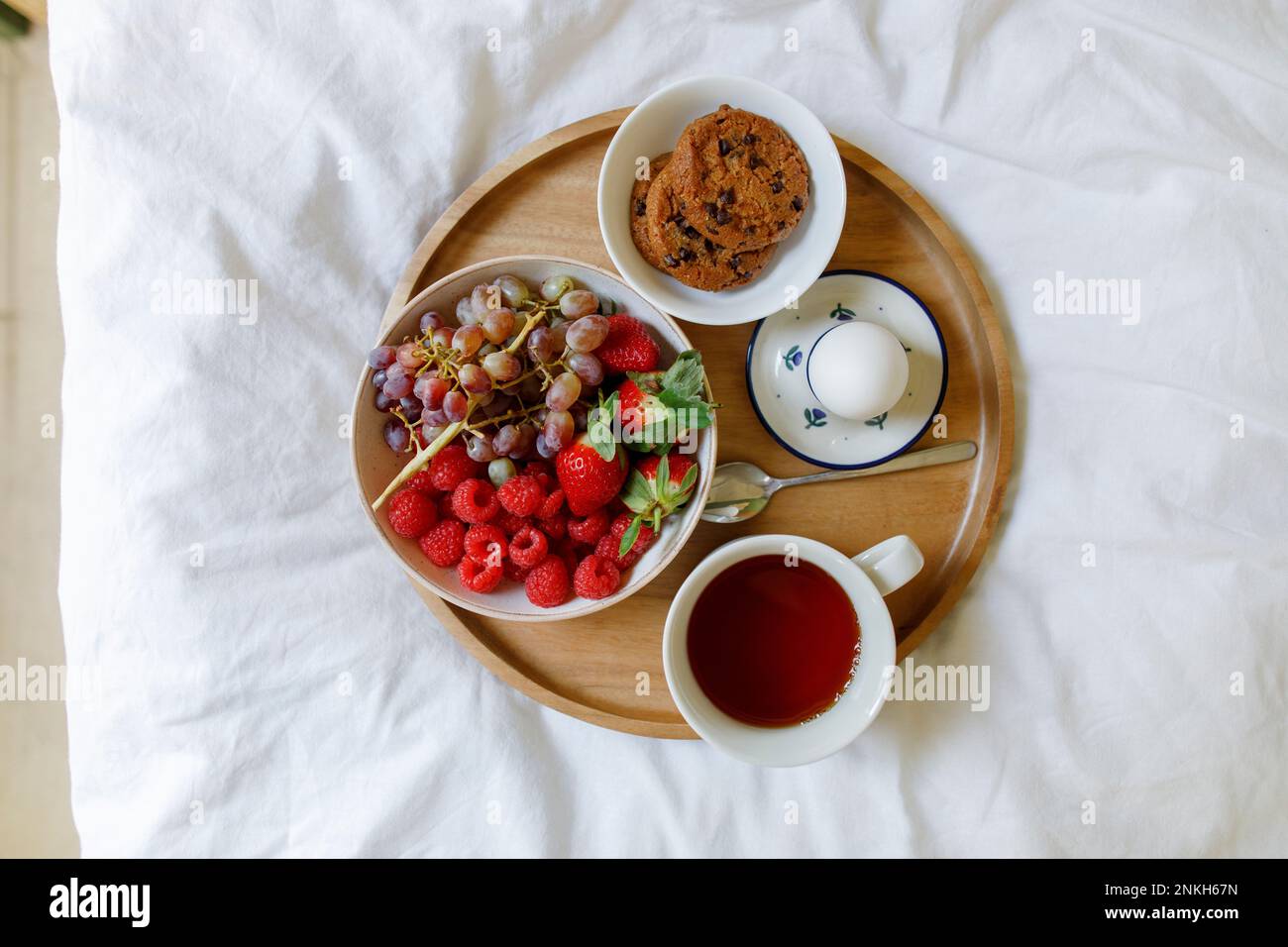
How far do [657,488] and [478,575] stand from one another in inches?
Result: 9.1

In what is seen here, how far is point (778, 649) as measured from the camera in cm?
111

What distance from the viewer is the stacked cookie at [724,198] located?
1.06 meters

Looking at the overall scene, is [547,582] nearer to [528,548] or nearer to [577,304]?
[528,548]

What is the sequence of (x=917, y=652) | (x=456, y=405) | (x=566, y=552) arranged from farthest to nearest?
(x=917, y=652) < (x=566, y=552) < (x=456, y=405)

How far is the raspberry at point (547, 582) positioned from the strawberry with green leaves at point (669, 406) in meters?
0.17

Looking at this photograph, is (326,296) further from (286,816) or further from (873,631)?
(873,631)

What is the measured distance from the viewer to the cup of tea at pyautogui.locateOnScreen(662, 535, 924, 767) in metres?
1.06

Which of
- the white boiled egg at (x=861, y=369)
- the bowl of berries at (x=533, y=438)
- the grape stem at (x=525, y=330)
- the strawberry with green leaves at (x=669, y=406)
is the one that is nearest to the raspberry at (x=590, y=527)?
A: the bowl of berries at (x=533, y=438)

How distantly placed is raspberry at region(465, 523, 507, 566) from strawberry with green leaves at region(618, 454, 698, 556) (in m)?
0.14

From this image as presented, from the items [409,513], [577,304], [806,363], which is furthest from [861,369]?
[409,513]

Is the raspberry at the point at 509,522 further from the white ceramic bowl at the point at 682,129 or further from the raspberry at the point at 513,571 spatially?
the white ceramic bowl at the point at 682,129

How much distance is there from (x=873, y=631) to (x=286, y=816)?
82 centimetres

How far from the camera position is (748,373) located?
1152 millimetres
